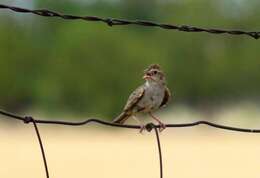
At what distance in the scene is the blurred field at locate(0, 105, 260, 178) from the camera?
26562 mm

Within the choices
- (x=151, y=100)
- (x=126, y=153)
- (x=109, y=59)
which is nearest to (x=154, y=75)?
(x=151, y=100)

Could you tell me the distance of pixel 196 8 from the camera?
5694cm

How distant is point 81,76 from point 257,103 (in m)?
9.85

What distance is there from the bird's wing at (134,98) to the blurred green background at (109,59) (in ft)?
147

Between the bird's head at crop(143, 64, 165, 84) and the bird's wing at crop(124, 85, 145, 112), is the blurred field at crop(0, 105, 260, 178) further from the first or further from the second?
the bird's wing at crop(124, 85, 145, 112)

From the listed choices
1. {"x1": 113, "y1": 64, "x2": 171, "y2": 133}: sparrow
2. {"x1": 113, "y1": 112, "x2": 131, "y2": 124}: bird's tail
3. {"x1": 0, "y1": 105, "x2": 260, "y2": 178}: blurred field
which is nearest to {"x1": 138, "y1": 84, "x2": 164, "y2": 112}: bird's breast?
{"x1": 113, "y1": 64, "x2": 171, "y2": 133}: sparrow

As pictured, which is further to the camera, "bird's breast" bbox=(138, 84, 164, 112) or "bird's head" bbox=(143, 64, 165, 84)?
"bird's head" bbox=(143, 64, 165, 84)

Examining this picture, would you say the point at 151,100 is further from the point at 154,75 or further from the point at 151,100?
the point at 154,75

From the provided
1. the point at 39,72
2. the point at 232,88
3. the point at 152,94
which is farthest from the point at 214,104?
the point at 152,94

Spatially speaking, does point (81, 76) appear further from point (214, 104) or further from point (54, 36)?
point (214, 104)

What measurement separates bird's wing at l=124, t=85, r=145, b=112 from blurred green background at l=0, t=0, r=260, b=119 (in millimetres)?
44781

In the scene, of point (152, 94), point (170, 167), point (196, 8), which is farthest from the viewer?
point (196, 8)

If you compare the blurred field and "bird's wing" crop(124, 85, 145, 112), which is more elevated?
the blurred field

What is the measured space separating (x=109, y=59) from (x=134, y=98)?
151ft
